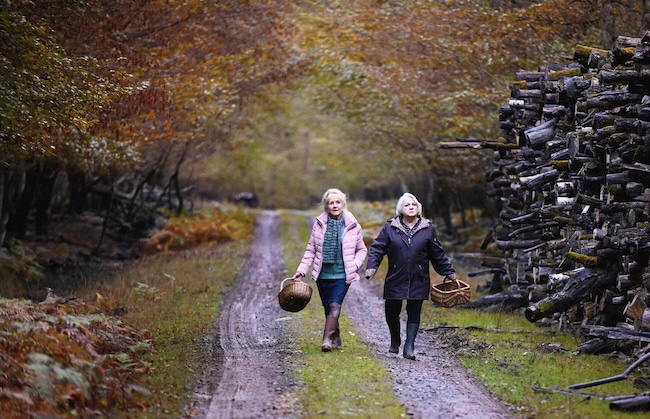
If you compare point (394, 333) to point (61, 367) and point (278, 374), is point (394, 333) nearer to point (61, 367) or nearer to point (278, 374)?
point (278, 374)

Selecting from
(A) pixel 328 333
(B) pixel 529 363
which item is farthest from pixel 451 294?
(A) pixel 328 333

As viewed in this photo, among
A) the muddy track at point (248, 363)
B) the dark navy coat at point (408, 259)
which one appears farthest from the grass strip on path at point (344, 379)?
the dark navy coat at point (408, 259)

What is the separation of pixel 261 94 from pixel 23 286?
13892 mm

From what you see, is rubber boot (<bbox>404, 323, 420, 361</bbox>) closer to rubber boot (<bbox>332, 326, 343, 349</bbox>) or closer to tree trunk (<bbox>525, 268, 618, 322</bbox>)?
rubber boot (<bbox>332, 326, 343, 349</bbox>)

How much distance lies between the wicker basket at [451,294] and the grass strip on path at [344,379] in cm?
120

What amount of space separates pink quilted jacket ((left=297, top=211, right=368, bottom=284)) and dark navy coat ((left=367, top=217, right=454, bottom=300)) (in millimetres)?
252

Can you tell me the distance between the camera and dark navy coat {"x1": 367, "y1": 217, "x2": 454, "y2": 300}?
421 inches

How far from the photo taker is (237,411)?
7867 mm

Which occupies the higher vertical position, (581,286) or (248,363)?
(581,286)

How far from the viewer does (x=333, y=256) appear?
35.9 ft

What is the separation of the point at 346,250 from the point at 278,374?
2.15 m

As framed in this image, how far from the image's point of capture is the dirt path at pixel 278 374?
8.08m

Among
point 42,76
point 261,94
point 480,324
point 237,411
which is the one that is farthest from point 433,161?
point 237,411

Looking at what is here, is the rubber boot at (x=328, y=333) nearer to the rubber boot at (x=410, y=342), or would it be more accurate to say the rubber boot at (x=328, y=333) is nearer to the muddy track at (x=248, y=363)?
the muddy track at (x=248, y=363)
